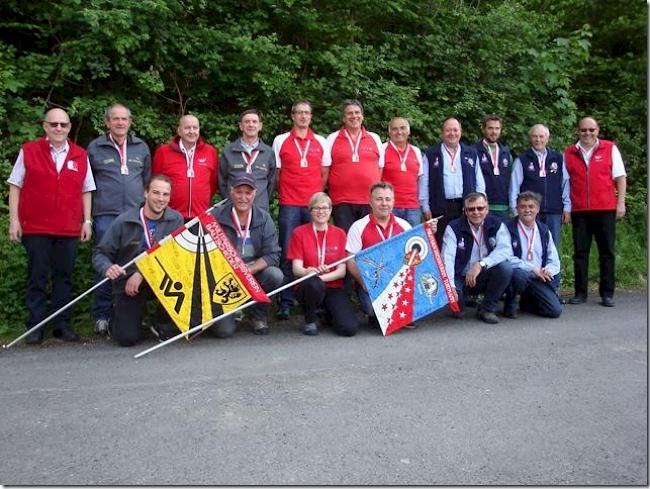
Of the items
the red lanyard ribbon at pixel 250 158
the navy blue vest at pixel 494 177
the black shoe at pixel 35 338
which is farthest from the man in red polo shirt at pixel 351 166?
the black shoe at pixel 35 338

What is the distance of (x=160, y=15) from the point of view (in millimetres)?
9000

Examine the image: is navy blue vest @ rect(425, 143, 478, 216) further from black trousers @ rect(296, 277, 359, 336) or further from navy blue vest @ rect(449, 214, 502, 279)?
black trousers @ rect(296, 277, 359, 336)

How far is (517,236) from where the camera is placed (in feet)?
23.3

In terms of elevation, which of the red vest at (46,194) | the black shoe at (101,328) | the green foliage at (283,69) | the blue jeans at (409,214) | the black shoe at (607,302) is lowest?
the black shoe at (607,302)

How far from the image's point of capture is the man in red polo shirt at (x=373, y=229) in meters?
6.54

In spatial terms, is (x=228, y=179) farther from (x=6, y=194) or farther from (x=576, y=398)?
(x=576, y=398)

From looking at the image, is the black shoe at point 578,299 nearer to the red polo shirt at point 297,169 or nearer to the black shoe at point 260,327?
the red polo shirt at point 297,169

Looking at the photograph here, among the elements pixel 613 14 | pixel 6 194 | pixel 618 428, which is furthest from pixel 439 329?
pixel 613 14

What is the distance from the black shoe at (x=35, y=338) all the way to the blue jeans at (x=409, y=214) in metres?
4.14

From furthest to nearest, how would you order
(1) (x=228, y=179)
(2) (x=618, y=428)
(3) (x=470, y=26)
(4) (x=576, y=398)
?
(3) (x=470, y=26), (1) (x=228, y=179), (4) (x=576, y=398), (2) (x=618, y=428)

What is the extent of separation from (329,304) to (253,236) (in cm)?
108

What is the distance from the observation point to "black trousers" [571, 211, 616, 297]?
25.4 ft

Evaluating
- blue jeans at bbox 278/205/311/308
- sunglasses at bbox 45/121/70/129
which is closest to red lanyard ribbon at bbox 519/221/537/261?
blue jeans at bbox 278/205/311/308

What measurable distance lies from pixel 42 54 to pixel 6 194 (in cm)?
262
